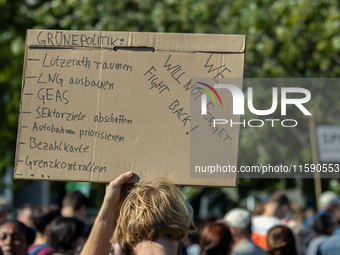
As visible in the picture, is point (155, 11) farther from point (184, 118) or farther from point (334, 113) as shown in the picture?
point (184, 118)

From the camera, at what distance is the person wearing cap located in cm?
416

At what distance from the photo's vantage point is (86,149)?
204cm

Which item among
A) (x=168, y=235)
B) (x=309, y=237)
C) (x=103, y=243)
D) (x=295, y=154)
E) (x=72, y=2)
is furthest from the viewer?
(x=295, y=154)

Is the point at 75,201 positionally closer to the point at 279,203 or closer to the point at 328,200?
the point at 279,203

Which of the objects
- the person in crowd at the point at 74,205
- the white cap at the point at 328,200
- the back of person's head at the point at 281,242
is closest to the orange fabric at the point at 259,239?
the back of person's head at the point at 281,242

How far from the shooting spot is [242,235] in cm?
434

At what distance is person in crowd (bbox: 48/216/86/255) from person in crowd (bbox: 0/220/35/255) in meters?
0.34

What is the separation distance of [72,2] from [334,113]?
6123 mm

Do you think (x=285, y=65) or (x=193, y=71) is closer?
(x=193, y=71)

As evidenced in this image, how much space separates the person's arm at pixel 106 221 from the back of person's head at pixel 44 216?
254 cm

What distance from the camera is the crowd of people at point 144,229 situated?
1769 millimetres

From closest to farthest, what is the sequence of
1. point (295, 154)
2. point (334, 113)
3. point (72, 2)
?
point (72, 2) < point (334, 113) < point (295, 154)

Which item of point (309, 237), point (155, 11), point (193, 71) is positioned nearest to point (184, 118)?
point (193, 71)

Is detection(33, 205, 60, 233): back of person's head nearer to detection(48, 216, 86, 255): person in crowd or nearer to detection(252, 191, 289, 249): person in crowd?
detection(48, 216, 86, 255): person in crowd
